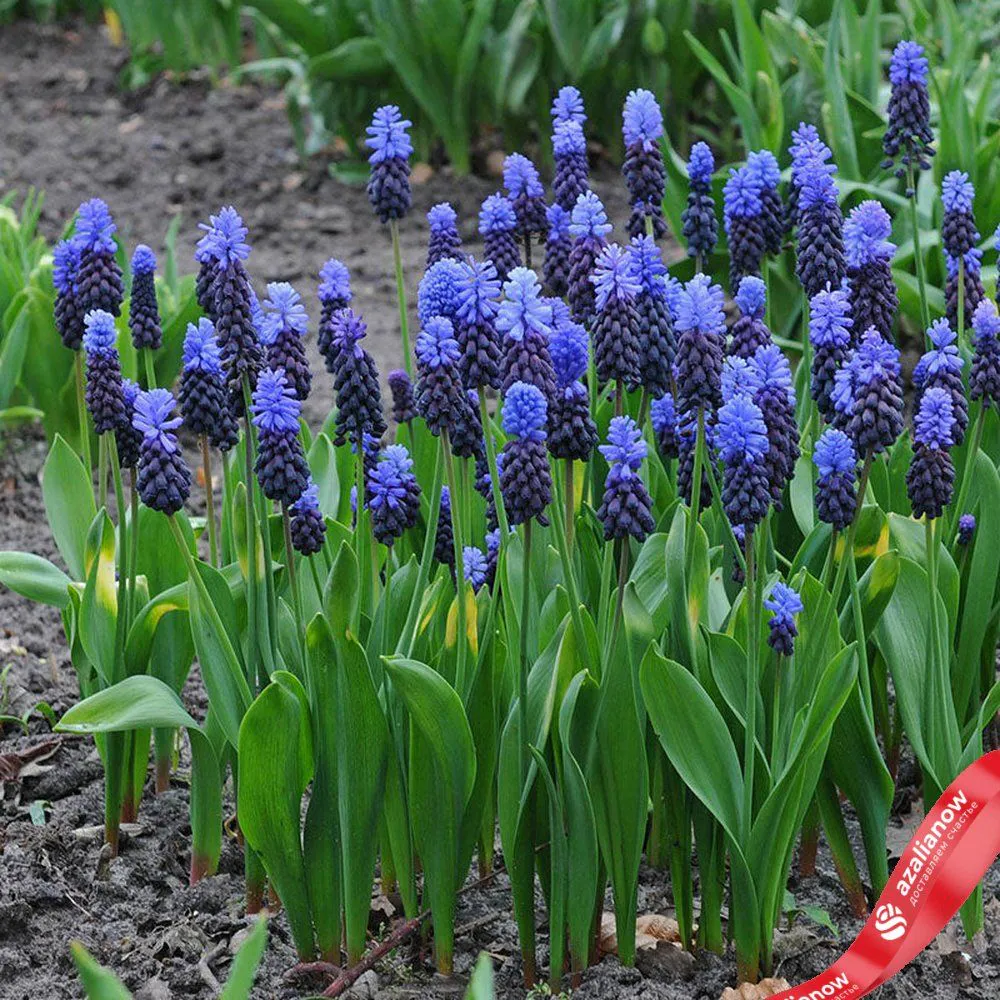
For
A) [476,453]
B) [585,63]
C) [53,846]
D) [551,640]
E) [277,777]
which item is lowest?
[53,846]

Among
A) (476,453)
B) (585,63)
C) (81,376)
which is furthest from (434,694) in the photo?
(585,63)

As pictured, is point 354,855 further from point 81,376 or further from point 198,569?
point 81,376

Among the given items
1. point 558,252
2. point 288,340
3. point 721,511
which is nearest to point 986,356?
point 721,511

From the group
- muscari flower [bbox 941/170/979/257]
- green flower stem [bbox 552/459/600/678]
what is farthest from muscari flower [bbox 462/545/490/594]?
muscari flower [bbox 941/170/979/257]

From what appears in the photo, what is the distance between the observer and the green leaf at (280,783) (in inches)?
102

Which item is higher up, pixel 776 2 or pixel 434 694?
pixel 776 2

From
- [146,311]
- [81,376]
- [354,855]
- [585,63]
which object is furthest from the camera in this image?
[585,63]

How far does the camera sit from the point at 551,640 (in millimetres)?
2695

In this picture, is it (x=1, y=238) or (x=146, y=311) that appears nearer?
(x=146, y=311)

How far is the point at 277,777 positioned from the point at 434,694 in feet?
1.02

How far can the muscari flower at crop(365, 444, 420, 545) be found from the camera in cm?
270

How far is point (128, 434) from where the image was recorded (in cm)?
292

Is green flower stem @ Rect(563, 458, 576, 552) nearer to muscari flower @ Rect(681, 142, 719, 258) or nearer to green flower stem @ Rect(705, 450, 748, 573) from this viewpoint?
green flower stem @ Rect(705, 450, 748, 573)

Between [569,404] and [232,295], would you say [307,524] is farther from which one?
[569,404]
